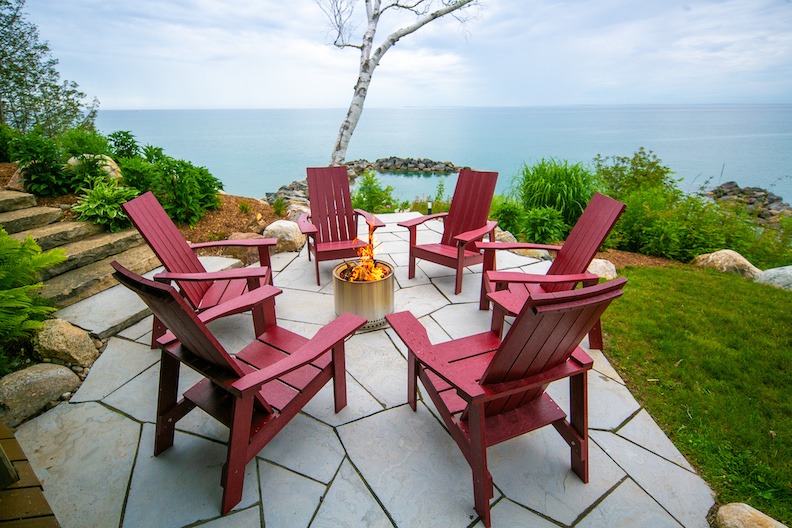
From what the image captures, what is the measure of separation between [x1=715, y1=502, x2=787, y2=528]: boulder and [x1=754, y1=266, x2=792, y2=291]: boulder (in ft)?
11.0

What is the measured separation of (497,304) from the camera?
2.36 m

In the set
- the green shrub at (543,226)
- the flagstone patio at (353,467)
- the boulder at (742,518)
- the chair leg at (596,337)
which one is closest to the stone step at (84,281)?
the flagstone patio at (353,467)

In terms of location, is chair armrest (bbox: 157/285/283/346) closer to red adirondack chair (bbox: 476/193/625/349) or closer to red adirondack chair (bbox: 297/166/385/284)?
red adirondack chair (bbox: 476/193/625/349)

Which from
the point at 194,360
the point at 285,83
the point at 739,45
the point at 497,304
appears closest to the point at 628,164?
the point at 739,45

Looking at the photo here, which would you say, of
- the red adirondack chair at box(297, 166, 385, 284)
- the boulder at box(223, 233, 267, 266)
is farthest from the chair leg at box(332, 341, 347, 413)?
the boulder at box(223, 233, 267, 266)

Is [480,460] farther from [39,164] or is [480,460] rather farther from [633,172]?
[633,172]

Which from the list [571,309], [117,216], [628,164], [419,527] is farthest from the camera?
[628,164]

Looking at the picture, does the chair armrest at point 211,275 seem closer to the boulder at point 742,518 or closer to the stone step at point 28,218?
the stone step at point 28,218

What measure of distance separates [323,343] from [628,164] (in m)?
9.13

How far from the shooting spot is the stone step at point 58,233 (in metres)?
3.44

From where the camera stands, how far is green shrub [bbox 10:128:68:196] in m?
4.01

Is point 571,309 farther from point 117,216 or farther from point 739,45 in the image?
point 739,45

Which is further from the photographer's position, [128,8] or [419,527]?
[128,8]

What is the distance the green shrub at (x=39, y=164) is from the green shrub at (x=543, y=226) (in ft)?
18.8
